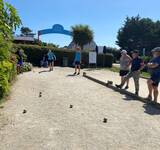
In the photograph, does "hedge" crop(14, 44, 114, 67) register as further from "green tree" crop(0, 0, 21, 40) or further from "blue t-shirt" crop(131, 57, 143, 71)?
"green tree" crop(0, 0, 21, 40)

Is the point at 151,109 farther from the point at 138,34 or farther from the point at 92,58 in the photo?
the point at 138,34

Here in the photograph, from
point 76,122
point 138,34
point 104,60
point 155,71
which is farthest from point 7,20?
point 138,34

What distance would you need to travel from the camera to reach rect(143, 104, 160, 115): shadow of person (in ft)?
37.9

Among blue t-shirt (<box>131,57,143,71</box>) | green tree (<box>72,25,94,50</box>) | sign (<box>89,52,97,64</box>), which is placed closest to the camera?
blue t-shirt (<box>131,57,143,71</box>)

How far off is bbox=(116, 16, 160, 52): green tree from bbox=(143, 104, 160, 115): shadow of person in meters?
77.5

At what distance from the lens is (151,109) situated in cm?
1211

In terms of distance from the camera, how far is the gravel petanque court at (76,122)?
8.04m

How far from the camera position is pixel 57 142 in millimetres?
8078

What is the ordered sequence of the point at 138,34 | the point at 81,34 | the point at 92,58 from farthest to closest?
1. the point at 138,34
2. the point at 81,34
3. the point at 92,58

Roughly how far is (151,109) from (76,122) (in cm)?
294

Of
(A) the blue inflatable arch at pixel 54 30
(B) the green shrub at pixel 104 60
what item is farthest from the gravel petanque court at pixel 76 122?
(A) the blue inflatable arch at pixel 54 30

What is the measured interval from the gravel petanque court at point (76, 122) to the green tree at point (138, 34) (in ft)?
250

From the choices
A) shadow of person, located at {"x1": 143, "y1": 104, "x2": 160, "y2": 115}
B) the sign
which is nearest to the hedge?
the sign

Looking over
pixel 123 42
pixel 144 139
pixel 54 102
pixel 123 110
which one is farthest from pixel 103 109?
pixel 123 42
